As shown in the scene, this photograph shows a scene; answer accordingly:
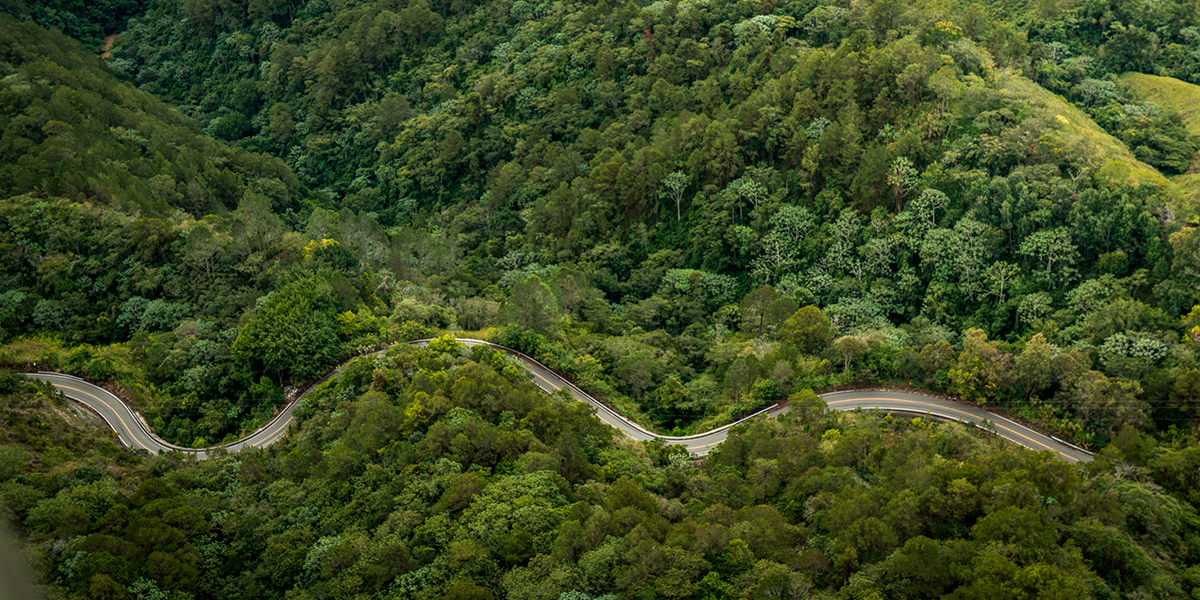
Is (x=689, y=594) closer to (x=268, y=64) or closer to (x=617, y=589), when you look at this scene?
(x=617, y=589)

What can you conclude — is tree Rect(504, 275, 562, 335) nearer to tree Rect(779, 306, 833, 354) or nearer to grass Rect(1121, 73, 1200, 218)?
tree Rect(779, 306, 833, 354)

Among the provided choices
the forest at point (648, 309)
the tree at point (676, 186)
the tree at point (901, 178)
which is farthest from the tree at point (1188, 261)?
the tree at point (676, 186)

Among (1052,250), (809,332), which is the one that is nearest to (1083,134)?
(1052,250)

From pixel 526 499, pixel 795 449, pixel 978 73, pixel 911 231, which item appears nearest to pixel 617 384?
pixel 795 449

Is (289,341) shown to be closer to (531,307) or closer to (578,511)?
(531,307)

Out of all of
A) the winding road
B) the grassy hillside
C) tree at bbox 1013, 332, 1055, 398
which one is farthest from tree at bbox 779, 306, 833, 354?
the grassy hillside

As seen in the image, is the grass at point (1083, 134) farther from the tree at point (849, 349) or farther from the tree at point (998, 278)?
the tree at point (849, 349)
